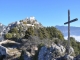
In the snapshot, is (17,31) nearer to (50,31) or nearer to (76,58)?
(50,31)

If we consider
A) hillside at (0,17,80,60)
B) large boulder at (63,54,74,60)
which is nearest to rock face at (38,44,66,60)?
hillside at (0,17,80,60)

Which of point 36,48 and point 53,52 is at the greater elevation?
point 36,48

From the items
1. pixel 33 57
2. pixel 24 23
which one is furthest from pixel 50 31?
pixel 33 57

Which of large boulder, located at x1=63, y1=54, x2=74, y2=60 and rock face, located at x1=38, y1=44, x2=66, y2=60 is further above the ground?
rock face, located at x1=38, y1=44, x2=66, y2=60

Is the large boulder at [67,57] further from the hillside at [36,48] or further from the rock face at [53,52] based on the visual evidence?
the rock face at [53,52]

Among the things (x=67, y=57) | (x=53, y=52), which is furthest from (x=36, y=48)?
(x=67, y=57)

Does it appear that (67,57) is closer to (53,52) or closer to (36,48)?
(53,52)

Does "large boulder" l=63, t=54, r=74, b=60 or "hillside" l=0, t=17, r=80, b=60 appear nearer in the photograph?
"large boulder" l=63, t=54, r=74, b=60

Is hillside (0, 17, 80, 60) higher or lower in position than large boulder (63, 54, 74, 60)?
higher

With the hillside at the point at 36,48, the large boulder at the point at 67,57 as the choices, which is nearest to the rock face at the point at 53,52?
the hillside at the point at 36,48

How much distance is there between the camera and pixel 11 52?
1507 inches

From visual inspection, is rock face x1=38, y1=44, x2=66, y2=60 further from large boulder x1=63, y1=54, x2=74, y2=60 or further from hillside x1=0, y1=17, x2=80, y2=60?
large boulder x1=63, y1=54, x2=74, y2=60

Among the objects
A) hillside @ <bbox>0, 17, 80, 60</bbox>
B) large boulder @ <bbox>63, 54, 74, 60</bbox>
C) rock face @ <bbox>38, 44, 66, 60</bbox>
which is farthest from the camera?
hillside @ <bbox>0, 17, 80, 60</bbox>

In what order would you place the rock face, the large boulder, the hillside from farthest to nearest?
the hillside → the rock face → the large boulder
